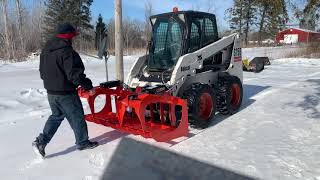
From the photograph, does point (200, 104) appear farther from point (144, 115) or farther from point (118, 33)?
point (118, 33)

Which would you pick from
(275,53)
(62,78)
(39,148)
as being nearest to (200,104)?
(62,78)

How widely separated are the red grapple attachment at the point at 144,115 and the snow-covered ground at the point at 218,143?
0.24 meters

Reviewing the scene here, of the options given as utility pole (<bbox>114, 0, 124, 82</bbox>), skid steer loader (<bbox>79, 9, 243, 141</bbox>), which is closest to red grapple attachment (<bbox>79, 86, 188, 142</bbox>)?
skid steer loader (<bbox>79, 9, 243, 141</bbox>)

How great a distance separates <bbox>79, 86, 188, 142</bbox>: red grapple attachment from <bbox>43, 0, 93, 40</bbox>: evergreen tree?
122 feet

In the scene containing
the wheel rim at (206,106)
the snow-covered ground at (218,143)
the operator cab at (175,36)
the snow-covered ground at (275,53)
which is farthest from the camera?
the snow-covered ground at (275,53)

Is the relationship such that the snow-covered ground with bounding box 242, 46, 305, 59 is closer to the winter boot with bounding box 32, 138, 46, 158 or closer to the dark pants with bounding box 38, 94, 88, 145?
the dark pants with bounding box 38, 94, 88, 145

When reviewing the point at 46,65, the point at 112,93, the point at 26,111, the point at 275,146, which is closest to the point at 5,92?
the point at 26,111

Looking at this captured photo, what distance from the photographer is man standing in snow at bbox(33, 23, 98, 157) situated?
17.0ft

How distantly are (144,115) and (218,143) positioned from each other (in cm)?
135

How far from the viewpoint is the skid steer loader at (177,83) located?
615 cm

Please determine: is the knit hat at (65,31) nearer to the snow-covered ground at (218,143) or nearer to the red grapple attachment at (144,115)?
the red grapple attachment at (144,115)

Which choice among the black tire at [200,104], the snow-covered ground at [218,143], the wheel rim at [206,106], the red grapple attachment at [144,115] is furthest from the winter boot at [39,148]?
the wheel rim at [206,106]

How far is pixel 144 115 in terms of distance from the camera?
5.83 m

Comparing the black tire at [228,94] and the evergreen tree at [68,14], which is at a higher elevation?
the evergreen tree at [68,14]
